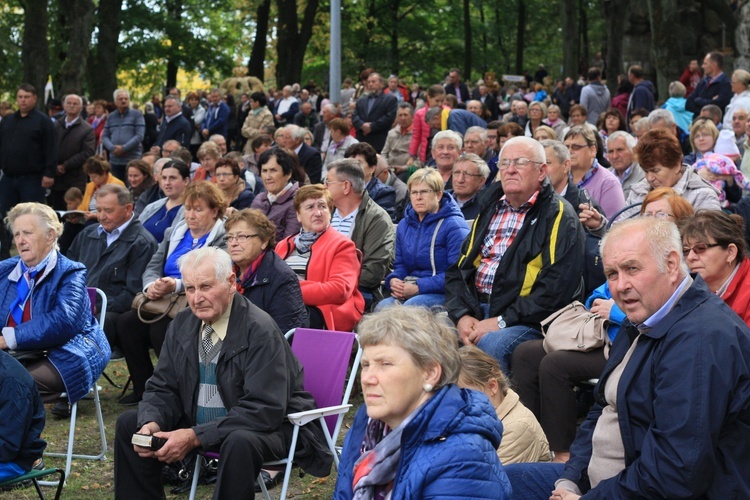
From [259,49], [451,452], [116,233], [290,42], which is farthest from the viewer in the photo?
[259,49]

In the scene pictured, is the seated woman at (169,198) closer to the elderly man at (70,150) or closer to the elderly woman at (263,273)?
the elderly woman at (263,273)

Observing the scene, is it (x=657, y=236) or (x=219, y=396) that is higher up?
(x=657, y=236)

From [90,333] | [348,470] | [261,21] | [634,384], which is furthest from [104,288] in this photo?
[261,21]

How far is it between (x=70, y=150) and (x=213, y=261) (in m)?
9.98

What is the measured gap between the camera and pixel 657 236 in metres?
3.53

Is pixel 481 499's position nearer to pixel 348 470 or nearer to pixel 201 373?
pixel 348 470

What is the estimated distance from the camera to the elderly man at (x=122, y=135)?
15680 millimetres

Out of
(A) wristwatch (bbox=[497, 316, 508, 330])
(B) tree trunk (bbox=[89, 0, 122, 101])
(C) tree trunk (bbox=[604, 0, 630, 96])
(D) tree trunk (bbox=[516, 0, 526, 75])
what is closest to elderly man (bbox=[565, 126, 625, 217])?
(A) wristwatch (bbox=[497, 316, 508, 330])

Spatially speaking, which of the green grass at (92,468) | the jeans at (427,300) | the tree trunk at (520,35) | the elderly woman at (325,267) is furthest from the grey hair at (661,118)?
the tree trunk at (520,35)

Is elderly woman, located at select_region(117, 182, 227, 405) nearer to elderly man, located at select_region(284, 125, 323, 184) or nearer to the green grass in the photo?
the green grass

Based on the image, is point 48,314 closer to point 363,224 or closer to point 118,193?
point 118,193

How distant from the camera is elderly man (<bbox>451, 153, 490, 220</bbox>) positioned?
28.4 feet

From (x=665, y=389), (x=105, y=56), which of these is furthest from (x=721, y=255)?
(x=105, y=56)

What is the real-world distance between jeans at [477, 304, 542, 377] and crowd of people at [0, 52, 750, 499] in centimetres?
1
